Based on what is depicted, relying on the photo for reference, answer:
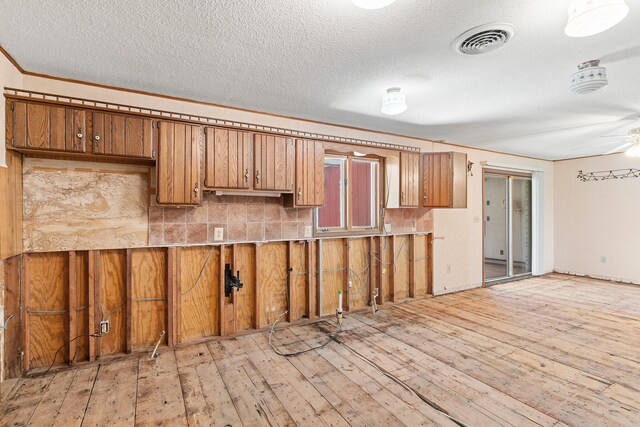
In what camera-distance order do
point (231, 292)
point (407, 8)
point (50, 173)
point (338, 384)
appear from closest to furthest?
1. point (407, 8)
2. point (338, 384)
3. point (50, 173)
4. point (231, 292)

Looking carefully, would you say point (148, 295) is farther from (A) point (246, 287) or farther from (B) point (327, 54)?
(B) point (327, 54)

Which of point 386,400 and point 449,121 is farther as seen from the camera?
point 449,121

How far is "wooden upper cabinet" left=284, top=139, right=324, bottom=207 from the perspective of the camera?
3.44 metres

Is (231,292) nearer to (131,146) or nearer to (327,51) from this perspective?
(131,146)

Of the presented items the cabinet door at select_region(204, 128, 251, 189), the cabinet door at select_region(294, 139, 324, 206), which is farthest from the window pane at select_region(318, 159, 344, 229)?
the cabinet door at select_region(204, 128, 251, 189)

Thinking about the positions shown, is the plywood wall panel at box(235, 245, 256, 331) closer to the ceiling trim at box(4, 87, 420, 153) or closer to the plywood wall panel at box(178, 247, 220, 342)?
the plywood wall panel at box(178, 247, 220, 342)

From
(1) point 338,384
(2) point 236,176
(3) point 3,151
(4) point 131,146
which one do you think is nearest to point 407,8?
(2) point 236,176

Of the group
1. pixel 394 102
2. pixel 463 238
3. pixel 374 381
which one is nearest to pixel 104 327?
pixel 374 381

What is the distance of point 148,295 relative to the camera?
117 inches

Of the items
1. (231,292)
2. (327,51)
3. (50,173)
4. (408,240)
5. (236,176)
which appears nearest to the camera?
(327,51)

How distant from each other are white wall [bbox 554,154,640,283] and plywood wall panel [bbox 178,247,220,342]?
6.95 meters

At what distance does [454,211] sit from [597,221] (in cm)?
324

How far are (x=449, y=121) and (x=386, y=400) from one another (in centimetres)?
314

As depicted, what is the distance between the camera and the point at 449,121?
3.81 metres
